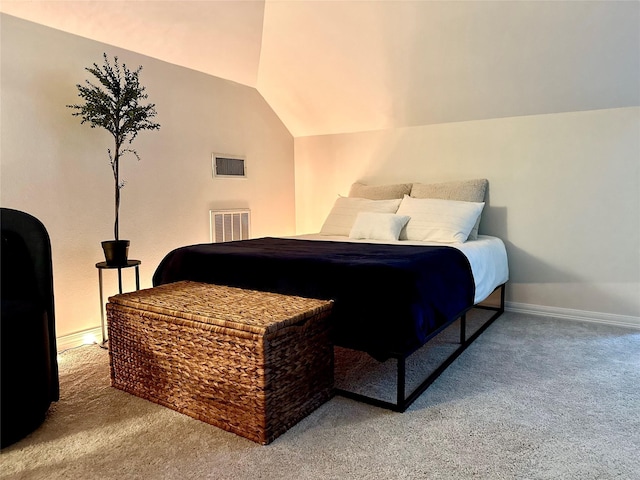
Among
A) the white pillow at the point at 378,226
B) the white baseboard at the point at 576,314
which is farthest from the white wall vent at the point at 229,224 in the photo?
the white baseboard at the point at 576,314

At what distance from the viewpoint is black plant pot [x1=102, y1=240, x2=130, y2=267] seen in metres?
2.80

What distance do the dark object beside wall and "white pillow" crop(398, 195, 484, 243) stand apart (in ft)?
7.68

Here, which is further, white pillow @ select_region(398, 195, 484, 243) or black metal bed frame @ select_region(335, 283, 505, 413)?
white pillow @ select_region(398, 195, 484, 243)

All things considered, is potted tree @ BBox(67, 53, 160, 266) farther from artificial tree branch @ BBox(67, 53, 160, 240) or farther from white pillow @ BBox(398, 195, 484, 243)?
white pillow @ BBox(398, 195, 484, 243)

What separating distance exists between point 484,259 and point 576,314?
1011mm

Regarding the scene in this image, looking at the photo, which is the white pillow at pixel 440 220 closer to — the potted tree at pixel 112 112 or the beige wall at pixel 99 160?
the beige wall at pixel 99 160

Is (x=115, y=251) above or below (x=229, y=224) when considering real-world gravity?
below

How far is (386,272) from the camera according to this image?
205 centimetres

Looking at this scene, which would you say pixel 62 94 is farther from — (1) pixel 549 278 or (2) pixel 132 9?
(1) pixel 549 278

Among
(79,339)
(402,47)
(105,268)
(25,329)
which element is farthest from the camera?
(402,47)

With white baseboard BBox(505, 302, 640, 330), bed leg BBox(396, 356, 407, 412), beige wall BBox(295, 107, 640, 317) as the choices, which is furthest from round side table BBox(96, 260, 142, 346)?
white baseboard BBox(505, 302, 640, 330)

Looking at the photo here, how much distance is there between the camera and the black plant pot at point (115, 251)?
2796mm

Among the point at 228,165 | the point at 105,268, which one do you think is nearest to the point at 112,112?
the point at 105,268

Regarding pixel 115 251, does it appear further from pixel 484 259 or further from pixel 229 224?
pixel 484 259
